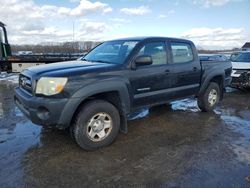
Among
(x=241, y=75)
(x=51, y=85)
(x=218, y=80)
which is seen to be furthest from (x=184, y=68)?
(x=241, y=75)

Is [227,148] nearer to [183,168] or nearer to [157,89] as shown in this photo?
[183,168]

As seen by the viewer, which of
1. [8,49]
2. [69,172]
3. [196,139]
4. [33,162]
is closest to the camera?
[69,172]

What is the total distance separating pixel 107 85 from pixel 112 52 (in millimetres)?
1156

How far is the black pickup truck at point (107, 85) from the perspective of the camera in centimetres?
435

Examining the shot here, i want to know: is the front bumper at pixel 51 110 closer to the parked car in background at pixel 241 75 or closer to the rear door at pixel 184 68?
the rear door at pixel 184 68

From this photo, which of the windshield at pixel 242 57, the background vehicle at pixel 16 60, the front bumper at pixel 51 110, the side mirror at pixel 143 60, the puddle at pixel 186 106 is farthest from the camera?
the background vehicle at pixel 16 60

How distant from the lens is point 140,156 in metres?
4.55

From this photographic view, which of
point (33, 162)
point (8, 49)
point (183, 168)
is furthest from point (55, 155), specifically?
point (8, 49)

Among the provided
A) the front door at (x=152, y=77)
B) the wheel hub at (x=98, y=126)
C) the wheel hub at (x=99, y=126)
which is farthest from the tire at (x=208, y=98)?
the wheel hub at (x=98, y=126)

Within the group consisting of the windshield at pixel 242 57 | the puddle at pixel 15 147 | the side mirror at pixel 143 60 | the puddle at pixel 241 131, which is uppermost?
the side mirror at pixel 143 60

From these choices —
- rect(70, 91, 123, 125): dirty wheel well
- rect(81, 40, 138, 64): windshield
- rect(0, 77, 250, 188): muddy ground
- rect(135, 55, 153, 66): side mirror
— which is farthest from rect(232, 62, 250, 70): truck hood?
rect(70, 91, 123, 125): dirty wheel well

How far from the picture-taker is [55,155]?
4.55 m

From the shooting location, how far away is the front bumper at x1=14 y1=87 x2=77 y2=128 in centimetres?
427

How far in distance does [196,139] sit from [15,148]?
127 inches
